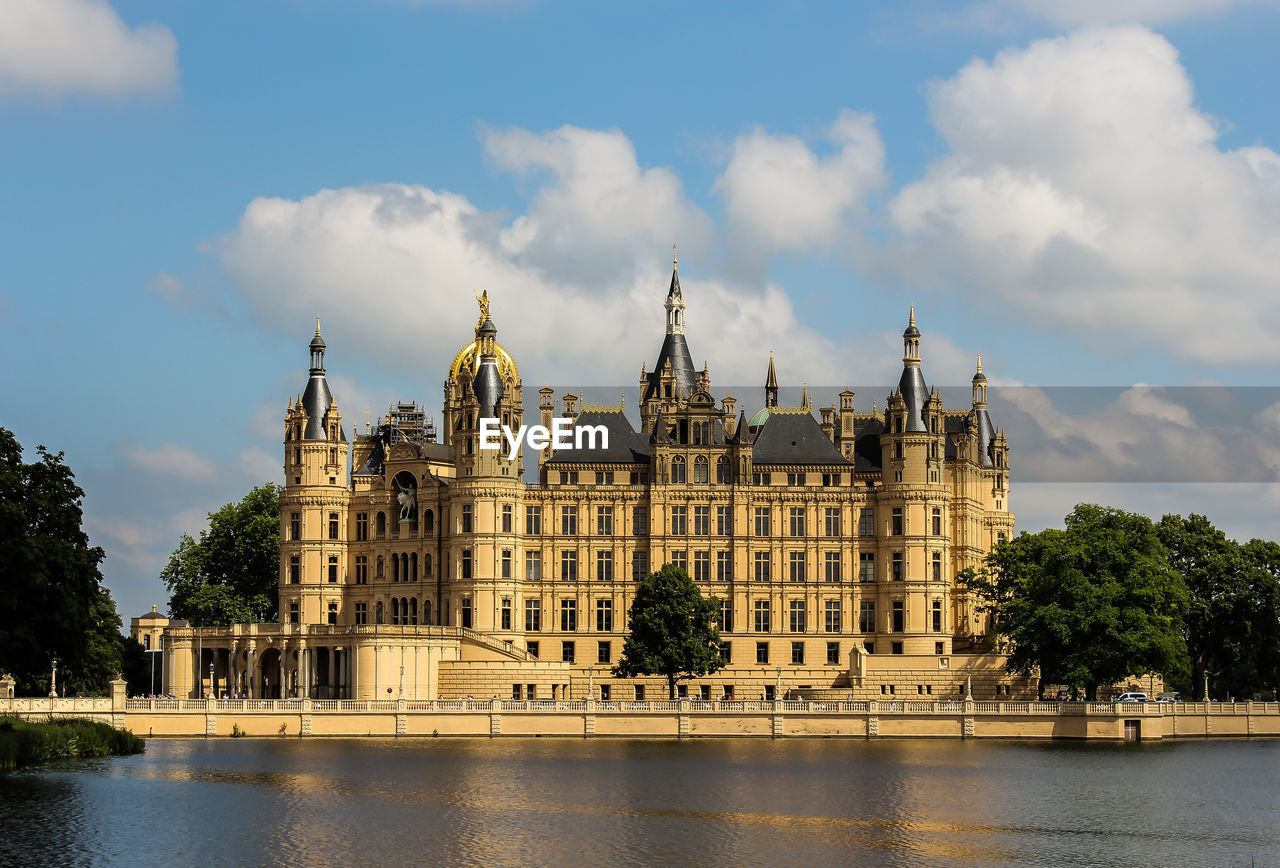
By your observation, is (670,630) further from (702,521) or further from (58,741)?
(58,741)

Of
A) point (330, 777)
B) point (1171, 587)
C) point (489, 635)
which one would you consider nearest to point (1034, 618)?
point (1171, 587)

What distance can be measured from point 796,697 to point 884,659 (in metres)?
6.26

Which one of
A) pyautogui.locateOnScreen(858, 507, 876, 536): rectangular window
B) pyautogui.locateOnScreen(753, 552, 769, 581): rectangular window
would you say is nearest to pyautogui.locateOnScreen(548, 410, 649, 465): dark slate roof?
pyautogui.locateOnScreen(753, 552, 769, 581): rectangular window

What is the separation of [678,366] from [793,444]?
40.1ft

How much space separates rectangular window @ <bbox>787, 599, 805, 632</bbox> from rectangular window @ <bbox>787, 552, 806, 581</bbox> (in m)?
1.46

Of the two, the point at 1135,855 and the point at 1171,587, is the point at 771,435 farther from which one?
the point at 1135,855

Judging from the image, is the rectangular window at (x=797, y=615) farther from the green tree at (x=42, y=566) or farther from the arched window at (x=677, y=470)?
the green tree at (x=42, y=566)

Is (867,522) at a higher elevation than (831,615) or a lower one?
higher

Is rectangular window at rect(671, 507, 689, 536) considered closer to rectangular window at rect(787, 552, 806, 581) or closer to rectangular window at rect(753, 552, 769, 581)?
rectangular window at rect(753, 552, 769, 581)

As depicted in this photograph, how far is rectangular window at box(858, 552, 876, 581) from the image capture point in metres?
124

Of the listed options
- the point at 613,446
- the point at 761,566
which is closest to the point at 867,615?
the point at 761,566

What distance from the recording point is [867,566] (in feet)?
409

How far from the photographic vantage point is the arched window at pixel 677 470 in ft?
408

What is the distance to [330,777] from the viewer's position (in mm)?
79812
